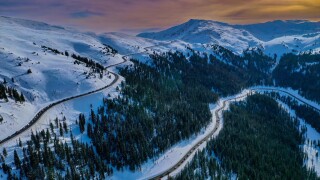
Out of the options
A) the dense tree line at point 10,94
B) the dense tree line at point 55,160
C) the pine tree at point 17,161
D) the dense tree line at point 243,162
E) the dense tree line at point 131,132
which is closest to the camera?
the dense tree line at point 55,160

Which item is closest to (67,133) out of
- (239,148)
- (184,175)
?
(184,175)

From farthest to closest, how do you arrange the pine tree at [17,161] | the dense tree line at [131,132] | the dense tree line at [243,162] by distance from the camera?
the dense tree line at [131,132] → the dense tree line at [243,162] → the pine tree at [17,161]

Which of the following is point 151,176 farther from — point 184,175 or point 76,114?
point 76,114

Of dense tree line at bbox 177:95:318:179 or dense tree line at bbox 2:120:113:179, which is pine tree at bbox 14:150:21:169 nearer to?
dense tree line at bbox 2:120:113:179

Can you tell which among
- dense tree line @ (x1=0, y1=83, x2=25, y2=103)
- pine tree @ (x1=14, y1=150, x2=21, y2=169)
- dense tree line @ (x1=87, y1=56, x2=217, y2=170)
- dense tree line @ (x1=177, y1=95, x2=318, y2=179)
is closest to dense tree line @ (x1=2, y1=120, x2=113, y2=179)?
pine tree @ (x1=14, y1=150, x2=21, y2=169)

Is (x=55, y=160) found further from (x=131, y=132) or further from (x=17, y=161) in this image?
(x=131, y=132)

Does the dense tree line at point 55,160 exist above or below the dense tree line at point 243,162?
above

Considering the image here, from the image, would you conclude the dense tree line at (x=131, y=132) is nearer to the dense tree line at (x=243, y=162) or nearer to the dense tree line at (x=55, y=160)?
the dense tree line at (x=55, y=160)

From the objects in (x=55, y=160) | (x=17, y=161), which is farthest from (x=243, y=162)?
(x=17, y=161)

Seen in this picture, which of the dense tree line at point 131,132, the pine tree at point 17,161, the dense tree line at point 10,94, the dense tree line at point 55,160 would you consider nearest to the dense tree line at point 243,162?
the dense tree line at point 131,132

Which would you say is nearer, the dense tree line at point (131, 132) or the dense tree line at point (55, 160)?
the dense tree line at point (55, 160)

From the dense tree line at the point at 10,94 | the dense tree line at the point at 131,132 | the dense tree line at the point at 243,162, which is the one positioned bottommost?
the dense tree line at the point at 243,162
